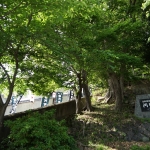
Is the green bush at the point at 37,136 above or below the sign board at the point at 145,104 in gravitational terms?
below

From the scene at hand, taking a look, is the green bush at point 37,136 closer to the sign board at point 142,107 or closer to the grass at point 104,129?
the grass at point 104,129

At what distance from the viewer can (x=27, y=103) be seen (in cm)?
1773

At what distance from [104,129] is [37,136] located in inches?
170

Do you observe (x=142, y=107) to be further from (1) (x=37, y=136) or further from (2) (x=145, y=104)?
(1) (x=37, y=136)

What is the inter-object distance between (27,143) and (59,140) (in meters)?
0.90

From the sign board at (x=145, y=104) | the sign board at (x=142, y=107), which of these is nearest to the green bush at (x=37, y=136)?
the sign board at (x=142, y=107)

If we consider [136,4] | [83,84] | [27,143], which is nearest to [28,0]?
[27,143]

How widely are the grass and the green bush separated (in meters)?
Answer: 1.98

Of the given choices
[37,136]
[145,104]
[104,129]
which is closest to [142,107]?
[145,104]

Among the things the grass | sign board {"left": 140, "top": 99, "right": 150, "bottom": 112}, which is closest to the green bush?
the grass

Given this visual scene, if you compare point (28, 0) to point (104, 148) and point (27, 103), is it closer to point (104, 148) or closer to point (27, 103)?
point (104, 148)

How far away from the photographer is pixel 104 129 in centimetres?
898

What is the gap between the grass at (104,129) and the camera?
797 cm

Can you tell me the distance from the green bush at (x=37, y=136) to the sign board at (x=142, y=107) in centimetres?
518
